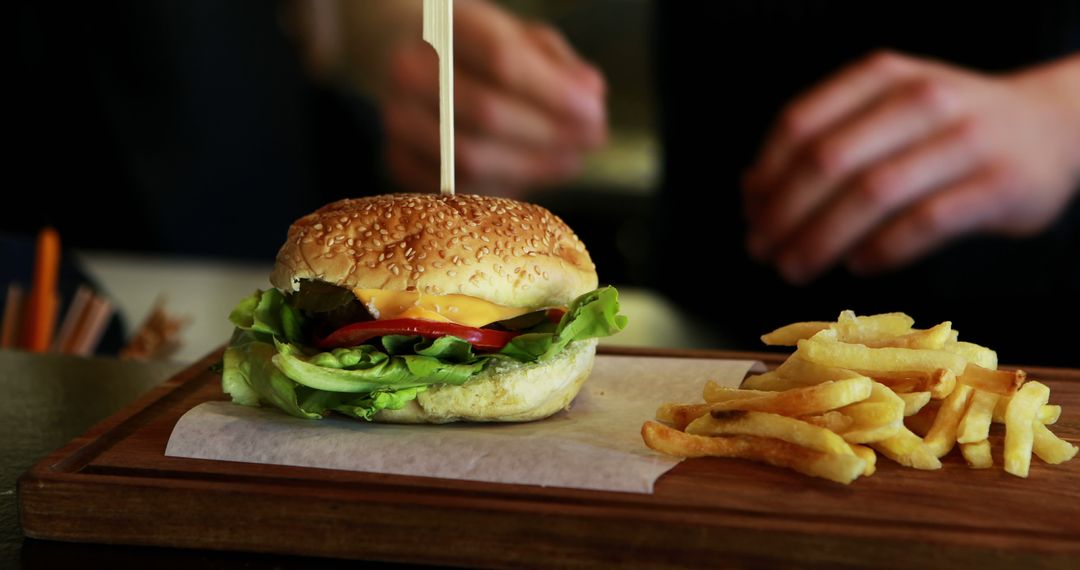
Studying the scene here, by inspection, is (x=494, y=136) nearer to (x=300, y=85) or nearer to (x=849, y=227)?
(x=849, y=227)

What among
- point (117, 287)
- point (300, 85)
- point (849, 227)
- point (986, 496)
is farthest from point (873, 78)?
point (300, 85)

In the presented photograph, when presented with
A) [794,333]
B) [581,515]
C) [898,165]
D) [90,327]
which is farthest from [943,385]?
[90,327]

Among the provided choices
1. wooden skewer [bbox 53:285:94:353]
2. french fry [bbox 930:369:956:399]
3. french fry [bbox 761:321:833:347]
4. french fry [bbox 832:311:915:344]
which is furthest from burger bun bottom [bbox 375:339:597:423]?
wooden skewer [bbox 53:285:94:353]

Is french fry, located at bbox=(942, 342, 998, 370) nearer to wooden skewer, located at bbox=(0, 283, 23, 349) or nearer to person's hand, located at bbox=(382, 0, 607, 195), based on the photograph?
person's hand, located at bbox=(382, 0, 607, 195)

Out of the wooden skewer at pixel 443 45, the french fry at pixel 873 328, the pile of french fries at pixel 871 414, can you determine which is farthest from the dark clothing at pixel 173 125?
the pile of french fries at pixel 871 414

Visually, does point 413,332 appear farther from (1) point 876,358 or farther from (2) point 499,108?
(2) point 499,108

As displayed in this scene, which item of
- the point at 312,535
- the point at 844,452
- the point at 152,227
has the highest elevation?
the point at 844,452

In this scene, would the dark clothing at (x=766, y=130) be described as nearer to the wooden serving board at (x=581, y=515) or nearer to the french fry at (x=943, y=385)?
the french fry at (x=943, y=385)

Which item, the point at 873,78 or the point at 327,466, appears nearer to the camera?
the point at 327,466
